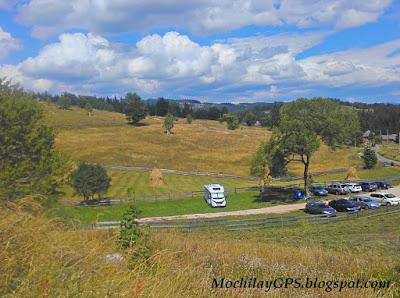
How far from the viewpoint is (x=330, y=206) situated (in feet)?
151

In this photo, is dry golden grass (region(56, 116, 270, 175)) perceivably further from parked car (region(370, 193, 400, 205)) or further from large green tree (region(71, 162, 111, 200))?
parked car (region(370, 193, 400, 205))

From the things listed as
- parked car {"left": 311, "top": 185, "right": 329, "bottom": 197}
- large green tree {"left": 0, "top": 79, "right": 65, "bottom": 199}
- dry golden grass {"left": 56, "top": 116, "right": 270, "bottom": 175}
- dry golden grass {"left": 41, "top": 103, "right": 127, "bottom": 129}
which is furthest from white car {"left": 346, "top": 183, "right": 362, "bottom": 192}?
dry golden grass {"left": 41, "top": 103, "right": 127, "bottom": 129}

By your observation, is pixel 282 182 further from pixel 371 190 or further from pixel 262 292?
pixel 262 292

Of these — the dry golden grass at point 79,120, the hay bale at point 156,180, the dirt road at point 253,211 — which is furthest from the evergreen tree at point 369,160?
the dry golden grass at point 79,120

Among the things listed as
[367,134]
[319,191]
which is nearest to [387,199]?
[319,191]

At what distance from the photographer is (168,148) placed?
105m

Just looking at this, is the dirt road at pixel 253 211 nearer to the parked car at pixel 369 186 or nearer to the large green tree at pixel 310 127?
the large green tree at pixel 310 127

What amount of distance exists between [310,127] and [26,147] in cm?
3688

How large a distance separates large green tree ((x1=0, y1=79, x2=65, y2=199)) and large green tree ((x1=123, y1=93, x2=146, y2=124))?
382 feet

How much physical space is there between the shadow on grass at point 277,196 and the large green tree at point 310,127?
2.84 m

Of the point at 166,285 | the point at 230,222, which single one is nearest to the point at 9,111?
the point at 230,222

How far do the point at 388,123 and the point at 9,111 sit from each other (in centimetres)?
18041

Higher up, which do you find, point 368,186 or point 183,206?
point 368,186

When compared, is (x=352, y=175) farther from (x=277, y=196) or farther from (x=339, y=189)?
(x=277, y=196)
